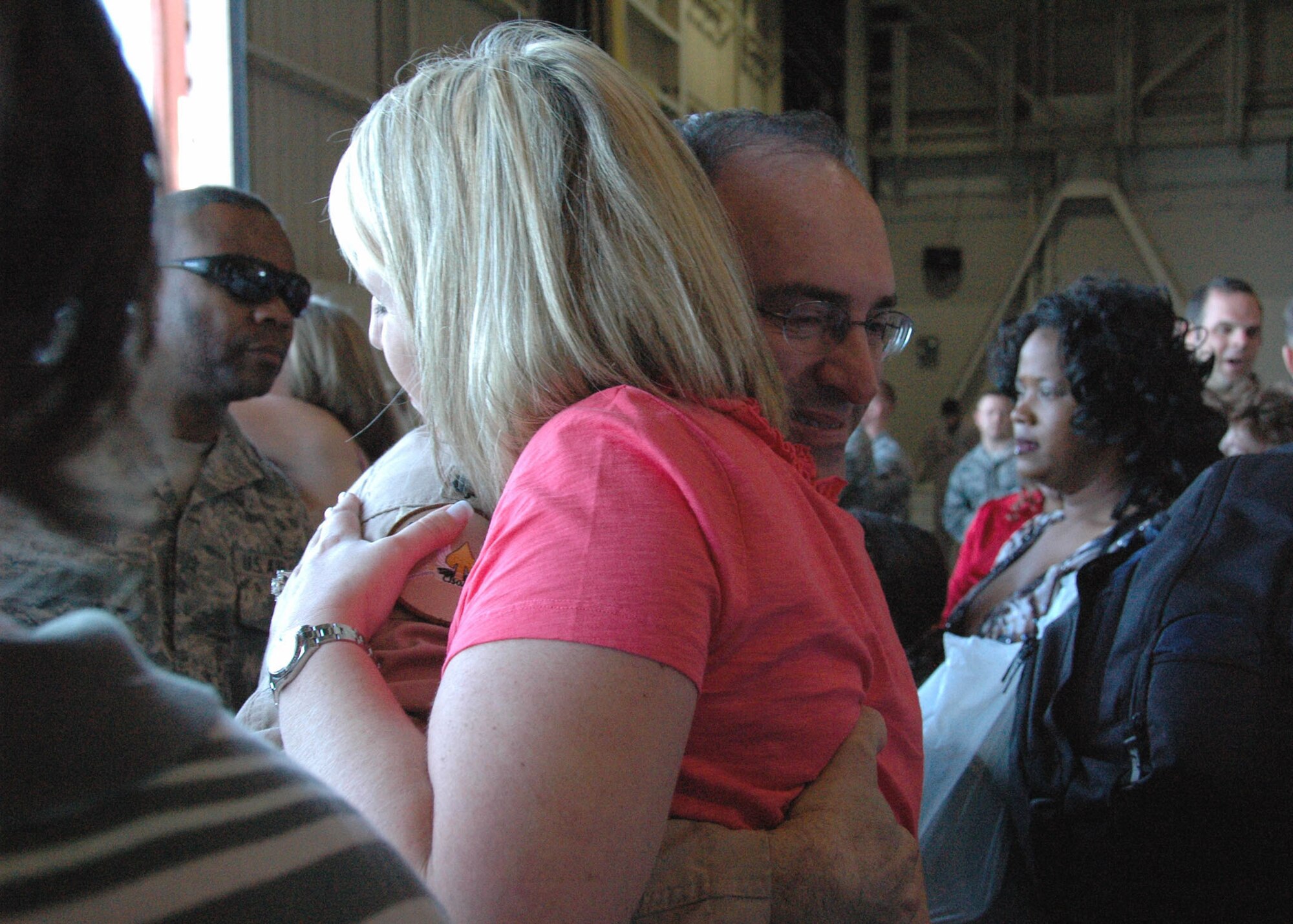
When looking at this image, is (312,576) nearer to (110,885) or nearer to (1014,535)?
(110,885)

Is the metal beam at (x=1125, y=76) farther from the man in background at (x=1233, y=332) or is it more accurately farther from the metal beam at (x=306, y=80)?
the metal beam at (x=306, y=80)

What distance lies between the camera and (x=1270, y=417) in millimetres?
3166

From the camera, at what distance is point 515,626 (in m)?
0.69

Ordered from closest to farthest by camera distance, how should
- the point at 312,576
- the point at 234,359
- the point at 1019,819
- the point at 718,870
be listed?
the point at 718,870
the point at 312,576
the point at 1019,819
the point at 234,359

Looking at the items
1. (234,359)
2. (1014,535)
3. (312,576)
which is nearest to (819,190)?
(312,576)

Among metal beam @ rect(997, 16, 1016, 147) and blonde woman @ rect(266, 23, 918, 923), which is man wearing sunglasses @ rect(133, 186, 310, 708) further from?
metal beam @ rect(997, 16, 1016, 147)

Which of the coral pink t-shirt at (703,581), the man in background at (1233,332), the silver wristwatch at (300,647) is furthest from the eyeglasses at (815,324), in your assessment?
the man in background at (1233,332)

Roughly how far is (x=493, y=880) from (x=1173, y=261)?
1316cm

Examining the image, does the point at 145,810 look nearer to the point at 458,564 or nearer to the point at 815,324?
the point at 458,564

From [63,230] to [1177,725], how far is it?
1.44 m

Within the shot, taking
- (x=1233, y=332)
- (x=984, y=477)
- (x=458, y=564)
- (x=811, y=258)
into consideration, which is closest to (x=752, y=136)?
(x=811, y=258)

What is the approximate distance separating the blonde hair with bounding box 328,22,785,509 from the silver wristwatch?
187mm

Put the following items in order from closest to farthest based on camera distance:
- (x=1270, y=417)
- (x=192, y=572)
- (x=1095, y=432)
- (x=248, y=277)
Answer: (x=192, y=572)
(x=248, y=277)
(x=1095, y=432)
(x=1270, y=417)

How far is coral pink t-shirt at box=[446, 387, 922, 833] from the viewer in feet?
2.30
